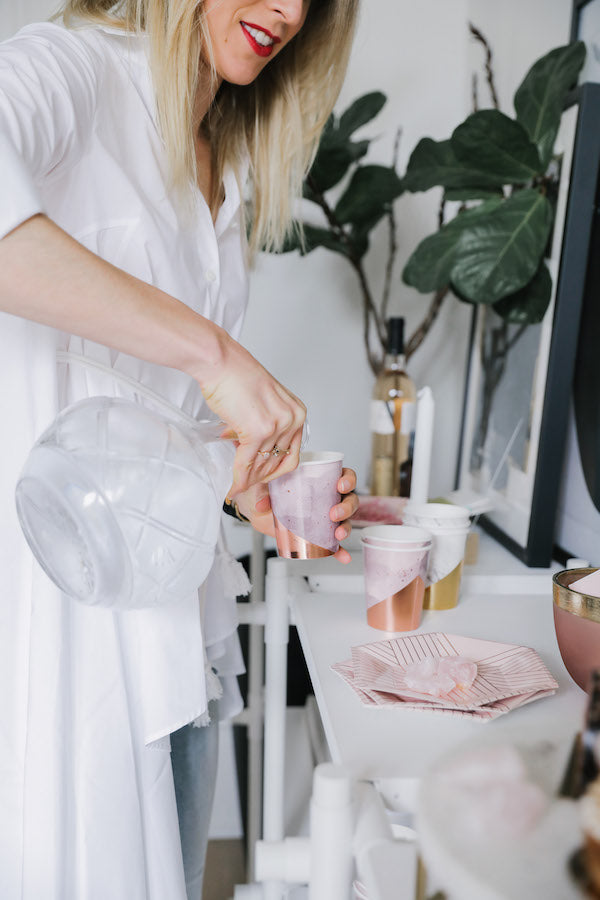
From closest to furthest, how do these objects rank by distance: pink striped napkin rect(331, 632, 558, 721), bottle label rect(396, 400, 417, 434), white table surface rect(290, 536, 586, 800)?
white table surface rect(290, 536, 586, 800) < pink striped napkin rect(331, 632, 558, 721) < bottle label rect(396, 400, 417, 434)

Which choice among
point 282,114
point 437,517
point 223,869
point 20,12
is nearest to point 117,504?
point 437,517

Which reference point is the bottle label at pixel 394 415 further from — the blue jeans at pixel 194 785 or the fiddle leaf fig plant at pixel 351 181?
the blue jeans at pixel 194 785

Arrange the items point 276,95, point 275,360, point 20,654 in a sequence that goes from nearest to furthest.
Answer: point 20,654 < point 276,95 < point 275,360

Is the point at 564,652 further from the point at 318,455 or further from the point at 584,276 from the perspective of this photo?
the point at 584,276

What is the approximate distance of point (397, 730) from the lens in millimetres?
646

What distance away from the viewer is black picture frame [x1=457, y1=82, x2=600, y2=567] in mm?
1082

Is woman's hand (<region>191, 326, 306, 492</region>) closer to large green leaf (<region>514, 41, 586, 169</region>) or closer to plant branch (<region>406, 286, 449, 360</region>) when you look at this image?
large green leaf (<region>514, 41, 586, 169</region>)

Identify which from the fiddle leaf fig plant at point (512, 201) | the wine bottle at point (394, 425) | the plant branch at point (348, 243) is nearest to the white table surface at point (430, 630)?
the wine bottle at point (394, 425)

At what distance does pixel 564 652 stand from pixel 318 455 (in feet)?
1.07

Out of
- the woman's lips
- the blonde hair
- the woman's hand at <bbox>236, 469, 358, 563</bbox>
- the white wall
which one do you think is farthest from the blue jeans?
the white wall

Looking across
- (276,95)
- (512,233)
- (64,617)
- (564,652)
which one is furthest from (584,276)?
(64,617)

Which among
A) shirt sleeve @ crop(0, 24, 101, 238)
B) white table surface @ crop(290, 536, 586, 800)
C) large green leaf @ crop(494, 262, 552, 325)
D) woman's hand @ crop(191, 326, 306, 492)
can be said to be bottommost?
white table surface @ crop(290, 536, 586, 800)

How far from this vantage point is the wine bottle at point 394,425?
1.44 m

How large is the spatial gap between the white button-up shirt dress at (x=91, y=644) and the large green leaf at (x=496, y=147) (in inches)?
22.8
